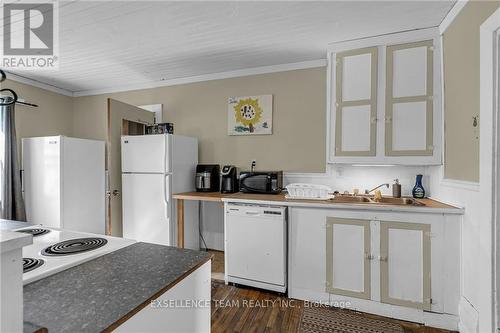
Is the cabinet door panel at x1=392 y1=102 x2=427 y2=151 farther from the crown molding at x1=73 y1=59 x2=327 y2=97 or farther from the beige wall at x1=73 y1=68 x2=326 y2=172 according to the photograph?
the crown molding at x1=73 y1=59 x2=327 y2=97

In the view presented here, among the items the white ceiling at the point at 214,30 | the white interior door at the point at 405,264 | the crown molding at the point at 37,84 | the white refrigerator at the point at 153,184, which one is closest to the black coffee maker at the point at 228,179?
the white refrigerator at the point at 153,184

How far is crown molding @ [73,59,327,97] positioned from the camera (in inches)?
112

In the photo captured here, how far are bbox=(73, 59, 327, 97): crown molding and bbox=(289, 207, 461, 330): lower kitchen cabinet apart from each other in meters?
1.74

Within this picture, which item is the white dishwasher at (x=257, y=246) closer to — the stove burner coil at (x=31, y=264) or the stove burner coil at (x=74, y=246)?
the stove burner coil at (x=74, y=246)

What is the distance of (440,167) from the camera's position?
6.98ft

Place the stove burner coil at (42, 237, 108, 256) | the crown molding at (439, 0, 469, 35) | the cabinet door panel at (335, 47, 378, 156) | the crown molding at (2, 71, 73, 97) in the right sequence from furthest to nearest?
the crown molding at (2, 71, 73, 97)
the cabinet door panel at (335, 47, 378, 156)
the crown molding at (439, 0, 469, 35)
the stove burner coil at (42, 237, 108, 256)

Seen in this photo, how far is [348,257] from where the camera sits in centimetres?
200

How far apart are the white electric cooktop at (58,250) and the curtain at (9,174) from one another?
2318 mm

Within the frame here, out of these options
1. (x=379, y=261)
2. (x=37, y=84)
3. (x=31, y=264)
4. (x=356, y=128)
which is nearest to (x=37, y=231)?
(x=31, y=264)

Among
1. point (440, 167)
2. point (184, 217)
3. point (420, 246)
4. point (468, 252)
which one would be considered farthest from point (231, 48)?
point (468, 252)

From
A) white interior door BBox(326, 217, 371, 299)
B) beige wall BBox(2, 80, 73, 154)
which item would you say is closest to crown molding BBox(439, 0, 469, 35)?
white interior door BBox(326, 217, 371, 299)

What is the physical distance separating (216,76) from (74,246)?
2717mm

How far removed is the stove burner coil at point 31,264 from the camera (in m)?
0.82

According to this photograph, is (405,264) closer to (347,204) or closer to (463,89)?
(347,204)
